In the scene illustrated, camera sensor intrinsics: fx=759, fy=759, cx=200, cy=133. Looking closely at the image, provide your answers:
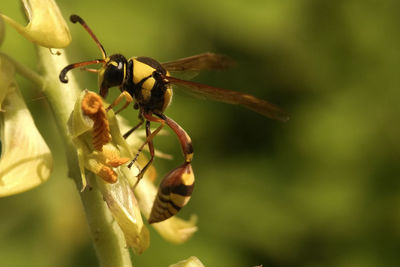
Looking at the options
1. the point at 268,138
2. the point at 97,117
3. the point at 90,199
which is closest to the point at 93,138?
the point at 97,117

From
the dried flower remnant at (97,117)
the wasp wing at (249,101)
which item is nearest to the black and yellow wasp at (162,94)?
the wasp wing at (249,101)

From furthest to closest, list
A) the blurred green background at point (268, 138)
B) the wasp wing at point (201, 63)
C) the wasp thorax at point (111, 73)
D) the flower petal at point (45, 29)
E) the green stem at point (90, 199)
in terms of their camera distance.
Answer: the blurred green background at point (268, 138)
the wasp wing at point (201, 63)
the wasp thorax at point (111, 73)
the green stem at point (90, 199)
the flower petal at point (45, 29)

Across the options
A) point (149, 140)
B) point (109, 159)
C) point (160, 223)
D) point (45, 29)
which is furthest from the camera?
point (160, 223)

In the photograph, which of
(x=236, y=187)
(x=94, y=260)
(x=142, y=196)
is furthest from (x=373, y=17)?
(x=142, y=196)

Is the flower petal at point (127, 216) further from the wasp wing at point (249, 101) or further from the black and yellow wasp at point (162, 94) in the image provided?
the wasp wing at point (249, 101)

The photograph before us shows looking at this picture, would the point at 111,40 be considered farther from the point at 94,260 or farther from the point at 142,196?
the point at 142,196

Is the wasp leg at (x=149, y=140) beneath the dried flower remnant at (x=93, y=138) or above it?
beneath

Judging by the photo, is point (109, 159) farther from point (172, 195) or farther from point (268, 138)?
point (268, 138)

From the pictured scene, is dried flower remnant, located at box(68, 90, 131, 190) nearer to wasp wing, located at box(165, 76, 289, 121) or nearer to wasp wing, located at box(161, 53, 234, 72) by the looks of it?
wasp wing, located at box(165, 76, 289, 121)
